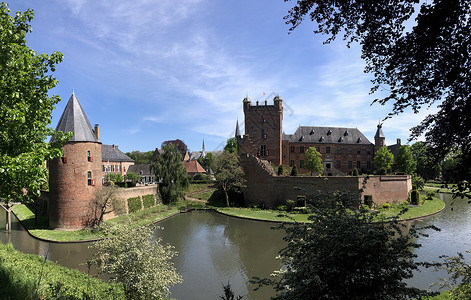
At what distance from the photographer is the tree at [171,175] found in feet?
118

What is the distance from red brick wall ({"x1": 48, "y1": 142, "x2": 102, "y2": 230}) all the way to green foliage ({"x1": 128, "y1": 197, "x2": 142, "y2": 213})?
723 centimetres

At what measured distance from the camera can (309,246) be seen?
5.53 meters

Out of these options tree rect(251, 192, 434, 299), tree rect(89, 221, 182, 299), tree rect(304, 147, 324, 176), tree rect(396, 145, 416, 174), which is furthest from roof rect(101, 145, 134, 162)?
tree rect(396, 145, 416, 174)

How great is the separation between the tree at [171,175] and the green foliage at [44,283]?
2490 centimetres

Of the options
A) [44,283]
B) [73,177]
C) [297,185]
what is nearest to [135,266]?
[44,283]

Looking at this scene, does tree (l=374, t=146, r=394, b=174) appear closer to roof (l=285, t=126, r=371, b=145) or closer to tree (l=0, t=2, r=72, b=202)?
roof (l=285, t=126, r=371, b=145)

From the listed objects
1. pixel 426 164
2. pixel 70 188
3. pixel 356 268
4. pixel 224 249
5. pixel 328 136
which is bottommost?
pixel 224 249

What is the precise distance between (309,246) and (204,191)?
40096 millimetres

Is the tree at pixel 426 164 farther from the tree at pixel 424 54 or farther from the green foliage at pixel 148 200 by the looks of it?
the green foliage at pixel 148 200

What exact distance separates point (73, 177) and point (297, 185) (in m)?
23.6

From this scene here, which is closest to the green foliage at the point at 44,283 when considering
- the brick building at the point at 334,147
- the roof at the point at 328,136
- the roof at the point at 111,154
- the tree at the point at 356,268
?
the tree at the point at 356,268

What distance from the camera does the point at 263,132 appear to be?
42.9 m

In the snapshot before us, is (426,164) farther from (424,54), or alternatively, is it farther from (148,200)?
(148,200)

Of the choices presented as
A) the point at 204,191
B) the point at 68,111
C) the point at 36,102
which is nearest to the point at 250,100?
the point at 204,191
